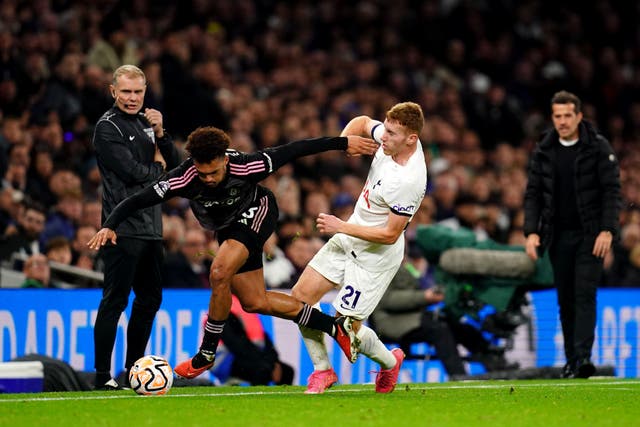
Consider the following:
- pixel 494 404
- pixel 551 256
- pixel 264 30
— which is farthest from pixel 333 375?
pixel 264 30

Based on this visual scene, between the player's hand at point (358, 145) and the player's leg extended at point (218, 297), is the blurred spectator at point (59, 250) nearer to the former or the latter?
the player's leg extended at point (218, 297)

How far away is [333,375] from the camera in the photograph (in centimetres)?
912

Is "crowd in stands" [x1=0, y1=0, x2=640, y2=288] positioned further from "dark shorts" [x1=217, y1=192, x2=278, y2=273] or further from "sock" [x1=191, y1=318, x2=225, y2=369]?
"sock" [x1=191, y1=318, x2=225, y2=369]

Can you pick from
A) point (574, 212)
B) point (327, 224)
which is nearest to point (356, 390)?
point (327, 224)

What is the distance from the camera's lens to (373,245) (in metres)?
9.11

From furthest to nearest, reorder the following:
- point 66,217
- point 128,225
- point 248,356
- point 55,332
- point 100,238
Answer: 1. point 66,217
2. point 248,356
3. point 55,332
4. point 128,225
5. point 100,238

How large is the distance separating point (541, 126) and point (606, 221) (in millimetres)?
11254

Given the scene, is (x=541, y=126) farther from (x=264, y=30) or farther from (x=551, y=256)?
(x=551, y=256)

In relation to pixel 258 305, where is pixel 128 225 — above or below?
above

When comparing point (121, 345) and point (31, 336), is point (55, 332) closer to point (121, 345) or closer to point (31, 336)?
point (31, 336)

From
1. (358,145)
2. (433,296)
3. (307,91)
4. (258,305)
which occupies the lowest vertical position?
(258,305)

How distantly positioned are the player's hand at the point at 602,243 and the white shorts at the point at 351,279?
2390mm

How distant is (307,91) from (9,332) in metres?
8.22

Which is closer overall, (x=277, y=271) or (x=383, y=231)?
(x=383, y=231)
